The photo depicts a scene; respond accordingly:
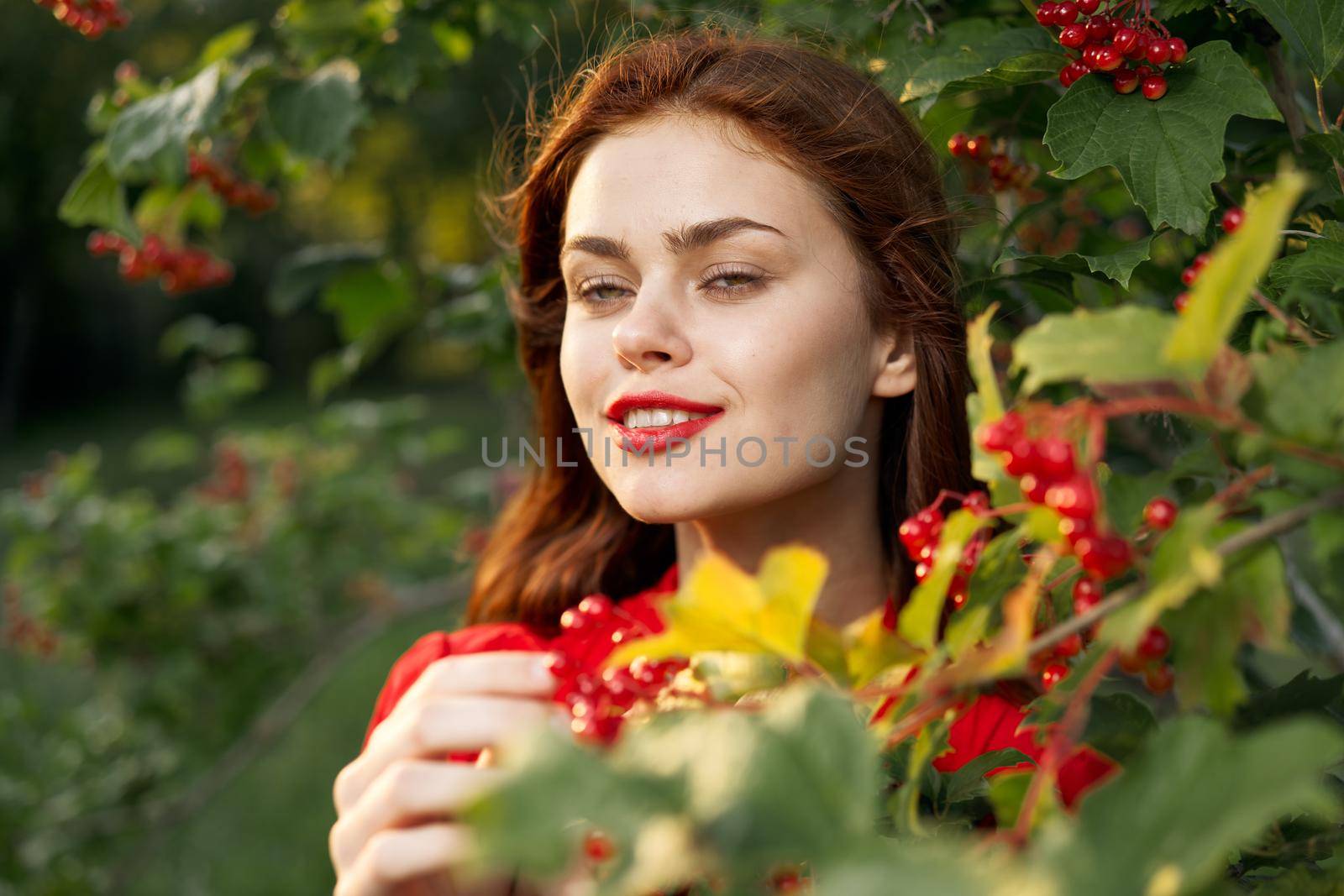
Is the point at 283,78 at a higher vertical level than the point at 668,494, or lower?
higher

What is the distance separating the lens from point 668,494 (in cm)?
161

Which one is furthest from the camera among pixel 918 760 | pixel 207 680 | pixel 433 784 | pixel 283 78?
pixel 207 680

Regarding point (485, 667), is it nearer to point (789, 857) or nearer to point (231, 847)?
point (789, 857)

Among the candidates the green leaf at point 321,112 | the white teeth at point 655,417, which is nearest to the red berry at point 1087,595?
the white teeth at point 655,417

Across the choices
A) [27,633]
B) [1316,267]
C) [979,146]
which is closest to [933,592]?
[1316,267]

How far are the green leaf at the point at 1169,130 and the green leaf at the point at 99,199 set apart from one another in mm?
1723

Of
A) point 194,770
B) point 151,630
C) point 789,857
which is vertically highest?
point 789,857

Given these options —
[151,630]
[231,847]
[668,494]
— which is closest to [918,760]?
[668,494]

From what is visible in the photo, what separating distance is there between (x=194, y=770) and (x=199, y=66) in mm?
2839

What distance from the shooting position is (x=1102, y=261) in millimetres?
1422

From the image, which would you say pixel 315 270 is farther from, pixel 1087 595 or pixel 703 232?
pixel 1087 595

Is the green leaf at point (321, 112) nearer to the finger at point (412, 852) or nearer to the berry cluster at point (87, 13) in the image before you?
the berry cluster at point (87, 13)

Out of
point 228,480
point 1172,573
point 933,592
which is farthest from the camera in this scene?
point 228,480

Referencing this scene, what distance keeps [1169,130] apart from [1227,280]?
890 millimetres
